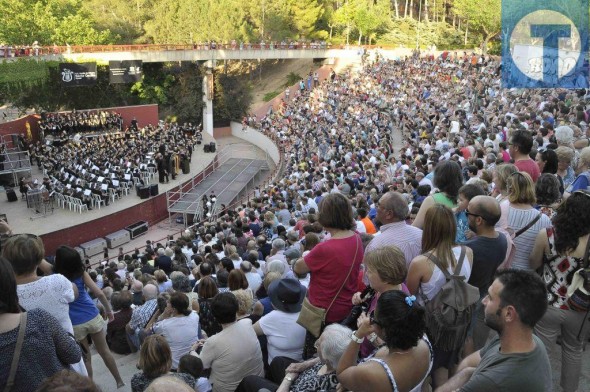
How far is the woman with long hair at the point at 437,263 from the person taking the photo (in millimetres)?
3787

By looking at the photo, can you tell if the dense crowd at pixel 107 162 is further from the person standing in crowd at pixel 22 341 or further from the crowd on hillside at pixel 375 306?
the person standing in crowd at pixel 22 341

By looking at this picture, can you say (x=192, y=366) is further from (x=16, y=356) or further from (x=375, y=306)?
(x=375, y=306)

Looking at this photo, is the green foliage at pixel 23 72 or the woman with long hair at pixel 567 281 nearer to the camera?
the woman with long hair at pixel 567 281

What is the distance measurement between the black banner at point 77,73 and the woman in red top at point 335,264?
2932cm

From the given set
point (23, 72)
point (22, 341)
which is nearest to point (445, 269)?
point (22, 341)

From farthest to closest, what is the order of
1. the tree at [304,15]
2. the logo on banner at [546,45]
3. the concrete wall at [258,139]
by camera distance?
1. the tree at [304,15]
2. the concrete wall at [258,139]
3. the logo on banner at [546,45]

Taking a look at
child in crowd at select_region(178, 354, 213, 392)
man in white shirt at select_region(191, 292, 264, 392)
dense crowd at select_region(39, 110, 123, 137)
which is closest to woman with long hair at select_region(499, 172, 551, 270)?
man in white shirt at select_region(191, 292, 264, 392)

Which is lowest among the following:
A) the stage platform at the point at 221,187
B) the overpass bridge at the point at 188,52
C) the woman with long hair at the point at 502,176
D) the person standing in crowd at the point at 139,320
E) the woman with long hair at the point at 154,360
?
the stage platform at the point at 221,187

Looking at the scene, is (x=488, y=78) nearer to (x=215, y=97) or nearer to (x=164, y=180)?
(x=164, y=180)

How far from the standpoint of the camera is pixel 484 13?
1670 inches

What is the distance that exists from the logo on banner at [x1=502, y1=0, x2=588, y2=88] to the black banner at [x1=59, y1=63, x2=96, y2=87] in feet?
72.3

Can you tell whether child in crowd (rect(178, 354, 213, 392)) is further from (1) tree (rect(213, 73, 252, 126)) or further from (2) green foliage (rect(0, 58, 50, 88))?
(1) tree (rect(213, 73, 252, 126))

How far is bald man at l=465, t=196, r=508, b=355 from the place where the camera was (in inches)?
166

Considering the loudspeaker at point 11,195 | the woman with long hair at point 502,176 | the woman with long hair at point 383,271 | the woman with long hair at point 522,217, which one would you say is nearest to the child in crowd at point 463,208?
the woman with long hair at point 522,217
